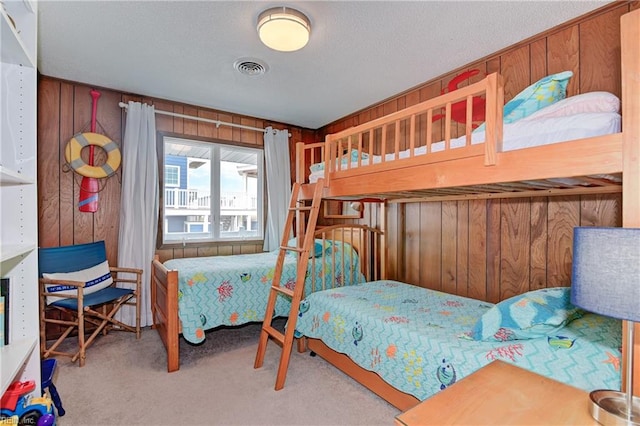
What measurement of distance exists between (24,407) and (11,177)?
33.7 inches

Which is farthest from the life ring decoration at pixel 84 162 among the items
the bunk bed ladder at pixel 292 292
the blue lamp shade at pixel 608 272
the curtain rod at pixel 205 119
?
the blue lamp shade at pixel 608 272

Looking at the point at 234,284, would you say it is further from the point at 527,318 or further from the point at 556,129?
the point at 556,129

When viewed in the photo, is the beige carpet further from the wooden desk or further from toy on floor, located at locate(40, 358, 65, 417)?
the wooden desk

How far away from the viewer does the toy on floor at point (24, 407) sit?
46.2 inches

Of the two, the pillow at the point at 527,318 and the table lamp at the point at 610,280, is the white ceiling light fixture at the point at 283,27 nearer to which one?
the table lamp at the point at 610,280

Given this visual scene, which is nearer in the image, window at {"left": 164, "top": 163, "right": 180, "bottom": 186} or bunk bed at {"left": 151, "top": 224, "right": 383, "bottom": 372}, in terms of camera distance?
Result: bunk bed at {"left": 151, "top": 224, "right": 383, "bottom": 372}

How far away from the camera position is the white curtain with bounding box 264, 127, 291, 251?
13.6 feet

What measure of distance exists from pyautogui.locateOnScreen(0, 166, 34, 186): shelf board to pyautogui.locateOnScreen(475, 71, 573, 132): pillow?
5.99ft

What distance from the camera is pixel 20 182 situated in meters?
1.25

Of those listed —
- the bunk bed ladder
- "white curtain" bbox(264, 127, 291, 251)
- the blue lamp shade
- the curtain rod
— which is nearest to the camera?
the blue lamp shade

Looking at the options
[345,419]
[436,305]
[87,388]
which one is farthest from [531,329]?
[87,388]

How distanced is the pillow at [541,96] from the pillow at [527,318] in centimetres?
90

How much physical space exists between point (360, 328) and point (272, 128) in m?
2.99

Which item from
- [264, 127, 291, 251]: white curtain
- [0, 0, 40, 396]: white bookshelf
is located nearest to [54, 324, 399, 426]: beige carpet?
[0, 0, 40, 396]: white bookshelf
